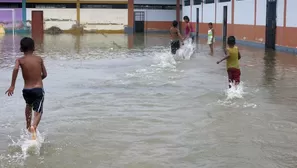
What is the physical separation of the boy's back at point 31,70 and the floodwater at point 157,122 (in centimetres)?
82

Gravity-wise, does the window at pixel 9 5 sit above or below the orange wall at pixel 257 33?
above

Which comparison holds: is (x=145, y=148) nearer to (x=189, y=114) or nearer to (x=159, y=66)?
(x=189, y=114)

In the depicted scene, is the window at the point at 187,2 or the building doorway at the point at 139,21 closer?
the window at the point at 187,2

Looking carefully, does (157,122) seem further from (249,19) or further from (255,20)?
(249,19)

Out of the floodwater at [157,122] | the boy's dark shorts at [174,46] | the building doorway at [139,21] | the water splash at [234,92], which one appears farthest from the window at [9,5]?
the water splash at [234,92]

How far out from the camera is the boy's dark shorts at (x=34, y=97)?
239 inches

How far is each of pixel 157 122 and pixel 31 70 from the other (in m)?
2.30

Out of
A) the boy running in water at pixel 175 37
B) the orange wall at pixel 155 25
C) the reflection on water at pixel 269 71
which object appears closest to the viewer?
the reflection on water at pixel 269 71

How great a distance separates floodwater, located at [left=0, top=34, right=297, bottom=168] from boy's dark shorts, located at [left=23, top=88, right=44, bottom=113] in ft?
1.66

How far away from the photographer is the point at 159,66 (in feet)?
49.6

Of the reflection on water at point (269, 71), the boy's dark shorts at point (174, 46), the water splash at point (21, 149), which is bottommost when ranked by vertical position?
the water splash at point (21, 149)

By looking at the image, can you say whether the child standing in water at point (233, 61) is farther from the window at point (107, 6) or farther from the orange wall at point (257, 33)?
the window at point (107, 6)

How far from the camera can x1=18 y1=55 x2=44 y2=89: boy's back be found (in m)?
6.06

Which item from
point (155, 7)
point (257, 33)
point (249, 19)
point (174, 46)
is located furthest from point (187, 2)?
point (174, 46)
